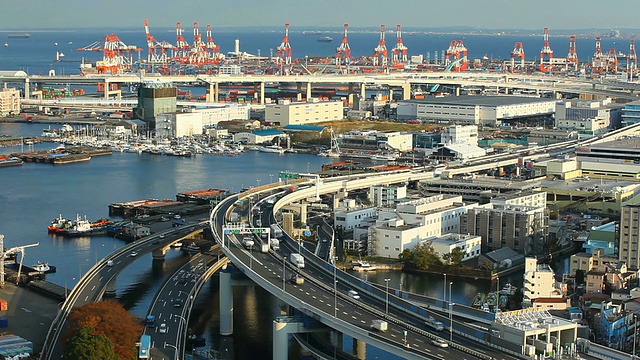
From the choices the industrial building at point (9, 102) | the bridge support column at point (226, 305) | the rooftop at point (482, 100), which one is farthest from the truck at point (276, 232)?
the industrial building at point (9, 102)

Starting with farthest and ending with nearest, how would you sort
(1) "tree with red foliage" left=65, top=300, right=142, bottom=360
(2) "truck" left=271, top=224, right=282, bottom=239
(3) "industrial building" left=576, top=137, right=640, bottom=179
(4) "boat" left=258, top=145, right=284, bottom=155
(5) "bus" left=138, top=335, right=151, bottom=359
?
(4) "boat" left=258, top=145, right=284, bottom=155 < (3) "industrial building" left=576, top=137, right=640, bottom=179 < (2) "truck" left=271, top=224, right=282, bottom=239 < (5) "bus" left=138, top=335, right=151, bottom=359 < (1) "tree with red foliage" left=65, top=300, right=142, bottom=360

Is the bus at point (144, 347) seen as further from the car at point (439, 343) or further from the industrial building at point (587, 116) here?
the industrial building at point (587, 116)

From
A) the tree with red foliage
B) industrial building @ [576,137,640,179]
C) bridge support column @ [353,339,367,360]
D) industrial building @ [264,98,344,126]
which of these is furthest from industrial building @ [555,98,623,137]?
the tree with red foliage

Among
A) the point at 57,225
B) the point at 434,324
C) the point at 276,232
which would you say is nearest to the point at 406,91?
the point at 57,225

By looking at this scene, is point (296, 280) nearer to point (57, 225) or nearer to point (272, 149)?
point (57, 225)

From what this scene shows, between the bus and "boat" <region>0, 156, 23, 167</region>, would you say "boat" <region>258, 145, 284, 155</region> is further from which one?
the bus

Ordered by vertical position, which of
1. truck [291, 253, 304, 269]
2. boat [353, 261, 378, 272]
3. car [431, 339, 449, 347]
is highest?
truck [291, 253, 304, 269]
